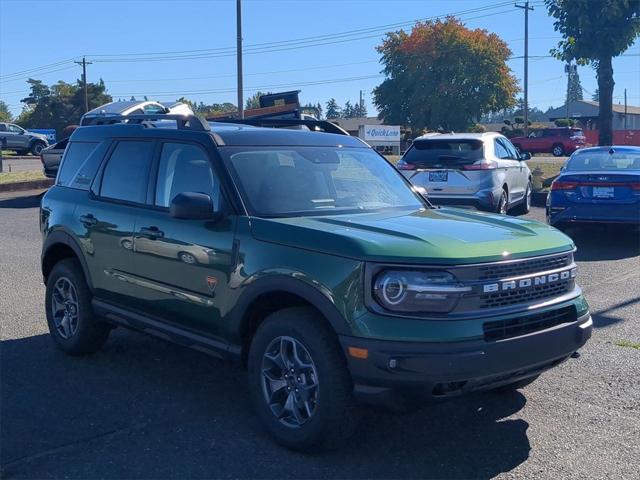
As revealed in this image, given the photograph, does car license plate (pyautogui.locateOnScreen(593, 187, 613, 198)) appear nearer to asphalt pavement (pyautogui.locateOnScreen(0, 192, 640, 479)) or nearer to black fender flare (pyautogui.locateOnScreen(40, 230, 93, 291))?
asphalt pavement (pyautogui.locateOnScreen(0, 192, 640, 479))

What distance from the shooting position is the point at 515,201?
14953mm

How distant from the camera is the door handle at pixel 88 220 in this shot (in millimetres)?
6197

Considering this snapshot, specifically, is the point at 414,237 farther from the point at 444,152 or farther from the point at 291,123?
the point at 444,152

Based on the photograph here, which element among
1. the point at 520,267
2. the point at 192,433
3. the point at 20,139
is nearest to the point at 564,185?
the point at 520,267

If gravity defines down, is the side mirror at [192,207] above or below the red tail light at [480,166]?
below

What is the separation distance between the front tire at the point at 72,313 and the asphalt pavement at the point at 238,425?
141 mm

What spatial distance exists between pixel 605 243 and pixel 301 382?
9188mm

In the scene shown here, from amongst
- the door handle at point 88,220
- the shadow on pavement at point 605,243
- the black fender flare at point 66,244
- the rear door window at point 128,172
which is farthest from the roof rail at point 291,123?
the shadow on pavement at point 605,243

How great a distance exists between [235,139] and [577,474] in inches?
119

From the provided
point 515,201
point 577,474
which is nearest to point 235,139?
point 577,474

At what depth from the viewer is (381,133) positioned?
48938 mm

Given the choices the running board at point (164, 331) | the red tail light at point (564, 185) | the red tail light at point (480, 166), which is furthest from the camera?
the red tail light at point (480, 166)

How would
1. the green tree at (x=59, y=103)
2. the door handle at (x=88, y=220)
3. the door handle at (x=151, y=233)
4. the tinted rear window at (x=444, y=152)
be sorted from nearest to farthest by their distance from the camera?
the door handle at (x=151, y=233)
the door handle at (x=88, y=220)
the tinted rear window at (x=444, y=152)
the green tree at (x=59, y=103)

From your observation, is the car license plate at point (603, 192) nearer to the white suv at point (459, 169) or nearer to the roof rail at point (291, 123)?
the white suv at point (459, 169)
